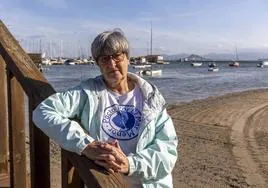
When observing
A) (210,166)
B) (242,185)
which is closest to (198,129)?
(210,166)

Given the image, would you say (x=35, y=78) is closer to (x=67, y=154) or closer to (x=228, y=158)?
(x=67, y=154)

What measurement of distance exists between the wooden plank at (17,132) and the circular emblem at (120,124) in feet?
3.04

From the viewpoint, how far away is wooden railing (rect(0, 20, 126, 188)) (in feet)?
5.68

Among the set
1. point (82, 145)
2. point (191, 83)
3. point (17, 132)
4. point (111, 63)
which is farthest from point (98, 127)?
point (191, 83)

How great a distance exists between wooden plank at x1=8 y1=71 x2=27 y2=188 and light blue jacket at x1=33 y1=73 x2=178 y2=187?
794 mm

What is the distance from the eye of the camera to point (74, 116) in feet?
6.61

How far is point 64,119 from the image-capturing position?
1896 millimetres

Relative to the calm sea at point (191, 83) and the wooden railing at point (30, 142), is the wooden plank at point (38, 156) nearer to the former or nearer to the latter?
the wooden railing at point (30, 142)

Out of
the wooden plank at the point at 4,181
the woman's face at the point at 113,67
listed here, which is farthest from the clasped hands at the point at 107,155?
the wooden plank at the point at 4,181

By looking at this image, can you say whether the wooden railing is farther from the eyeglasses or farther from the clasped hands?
the eyeglasses

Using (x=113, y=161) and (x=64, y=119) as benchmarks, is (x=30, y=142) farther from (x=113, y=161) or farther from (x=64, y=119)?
(x=113, y=161)

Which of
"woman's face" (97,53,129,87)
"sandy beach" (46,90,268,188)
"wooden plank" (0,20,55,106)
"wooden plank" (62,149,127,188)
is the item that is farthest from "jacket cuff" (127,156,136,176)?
"sandy beach" (46,90,268,188)

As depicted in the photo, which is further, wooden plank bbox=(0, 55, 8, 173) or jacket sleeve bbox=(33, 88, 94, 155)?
wooden plank bbox=(0, 55, 8, 173)

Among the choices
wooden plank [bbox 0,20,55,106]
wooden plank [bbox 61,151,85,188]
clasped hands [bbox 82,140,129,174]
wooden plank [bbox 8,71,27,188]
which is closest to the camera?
clasped hands [bbox 82,140,129,174]
